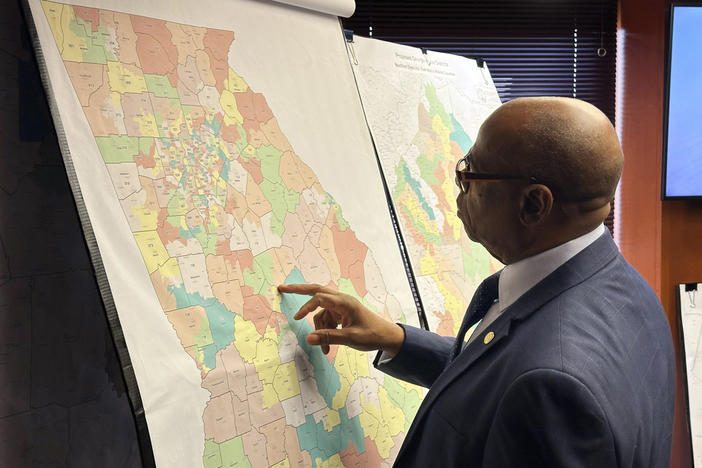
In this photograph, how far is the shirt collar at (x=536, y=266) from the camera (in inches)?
42.9

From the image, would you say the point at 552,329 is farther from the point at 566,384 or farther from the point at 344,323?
the point at 344,323

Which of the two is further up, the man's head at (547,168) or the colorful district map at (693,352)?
the man's head at (547,168)

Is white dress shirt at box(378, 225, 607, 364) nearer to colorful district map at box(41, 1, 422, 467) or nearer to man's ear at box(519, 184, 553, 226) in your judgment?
man's ear at box(519, 184, 553, 226)

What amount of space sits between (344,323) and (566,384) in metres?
0.63

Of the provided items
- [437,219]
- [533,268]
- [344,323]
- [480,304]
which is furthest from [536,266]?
[437,219]

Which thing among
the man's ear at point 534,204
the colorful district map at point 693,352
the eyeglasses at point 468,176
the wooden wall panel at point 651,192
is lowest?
the colorful district map at point 693,352

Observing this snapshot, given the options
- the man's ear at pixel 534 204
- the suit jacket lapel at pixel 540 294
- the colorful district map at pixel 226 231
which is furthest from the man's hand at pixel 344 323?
the man's ear at pixel 534 204

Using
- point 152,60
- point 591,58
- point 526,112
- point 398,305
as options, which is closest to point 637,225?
point 591,58

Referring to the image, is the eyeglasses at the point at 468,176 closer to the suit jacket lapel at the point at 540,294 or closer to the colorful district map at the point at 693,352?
the suit jacket lapel at the point at 540,294

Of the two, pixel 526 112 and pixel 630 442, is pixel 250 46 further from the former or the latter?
pixel 630 442

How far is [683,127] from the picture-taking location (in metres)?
2.99

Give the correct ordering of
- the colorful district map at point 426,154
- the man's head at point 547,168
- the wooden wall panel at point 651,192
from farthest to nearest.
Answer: the wooden wall panel at point 651,192, the colorful district map at point 426,154, the man's head at point 547,168

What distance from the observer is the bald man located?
90 cm

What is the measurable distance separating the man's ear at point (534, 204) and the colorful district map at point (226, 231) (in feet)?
1.71
